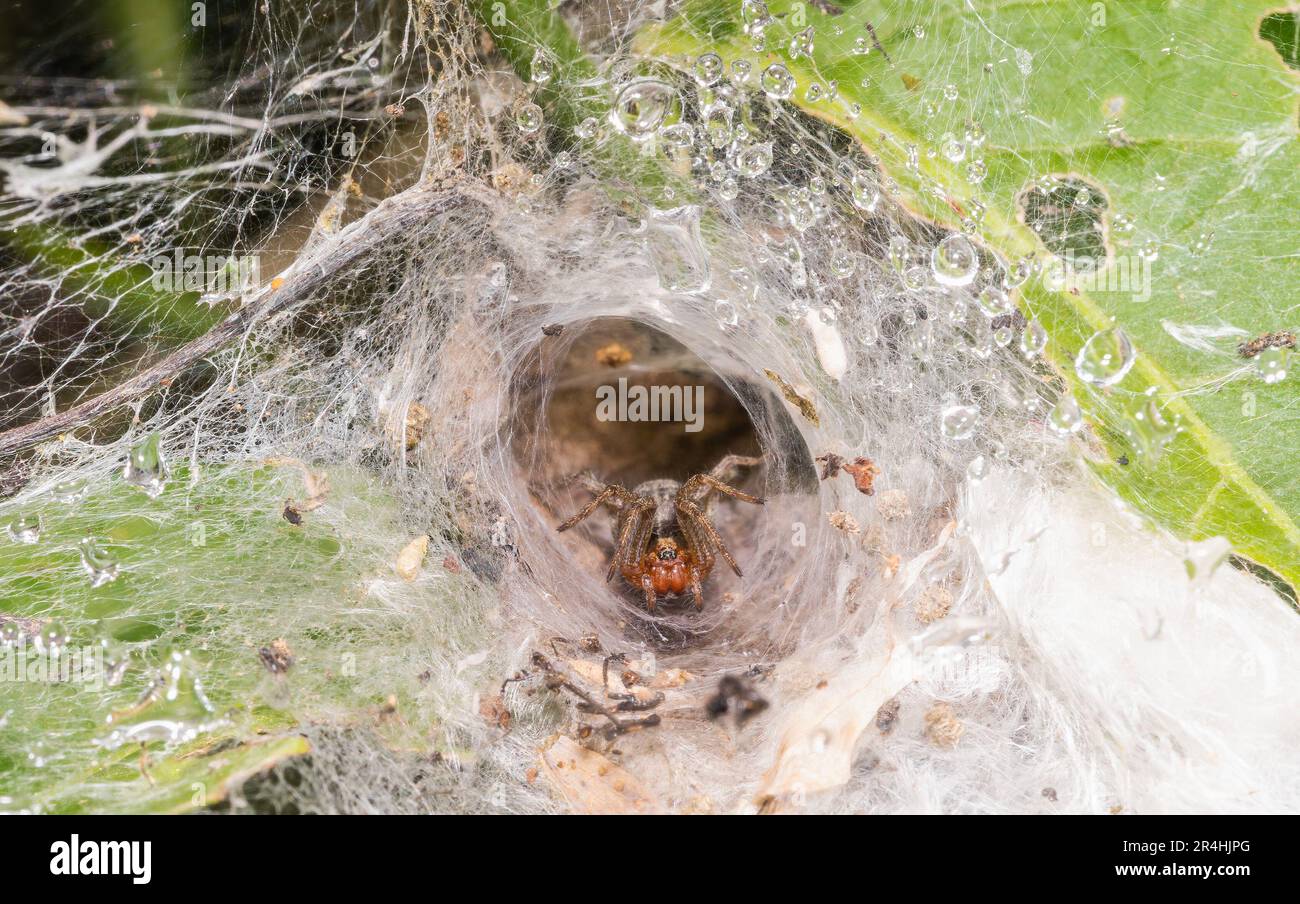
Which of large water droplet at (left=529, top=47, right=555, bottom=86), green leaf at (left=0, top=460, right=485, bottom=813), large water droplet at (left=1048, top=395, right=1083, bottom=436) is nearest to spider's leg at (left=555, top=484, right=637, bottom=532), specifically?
green leaf at (left=0, top=460, right=485, bottom=813)

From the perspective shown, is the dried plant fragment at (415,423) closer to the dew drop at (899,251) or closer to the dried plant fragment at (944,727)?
the dew drop at (899,251)

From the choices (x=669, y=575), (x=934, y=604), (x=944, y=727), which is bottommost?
(x=944, y=727)

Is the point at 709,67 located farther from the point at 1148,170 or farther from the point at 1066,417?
the point at 1066,417

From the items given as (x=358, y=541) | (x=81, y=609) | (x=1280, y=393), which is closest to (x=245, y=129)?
(x=358, y=541)

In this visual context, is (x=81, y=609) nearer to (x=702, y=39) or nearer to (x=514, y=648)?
(x=514, y=648)

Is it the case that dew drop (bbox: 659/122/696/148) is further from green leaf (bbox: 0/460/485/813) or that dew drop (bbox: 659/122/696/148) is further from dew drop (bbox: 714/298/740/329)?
green leaf (bbox: 0/460/485/813)

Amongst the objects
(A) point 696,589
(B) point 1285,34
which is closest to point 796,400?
(A) point 696,589
